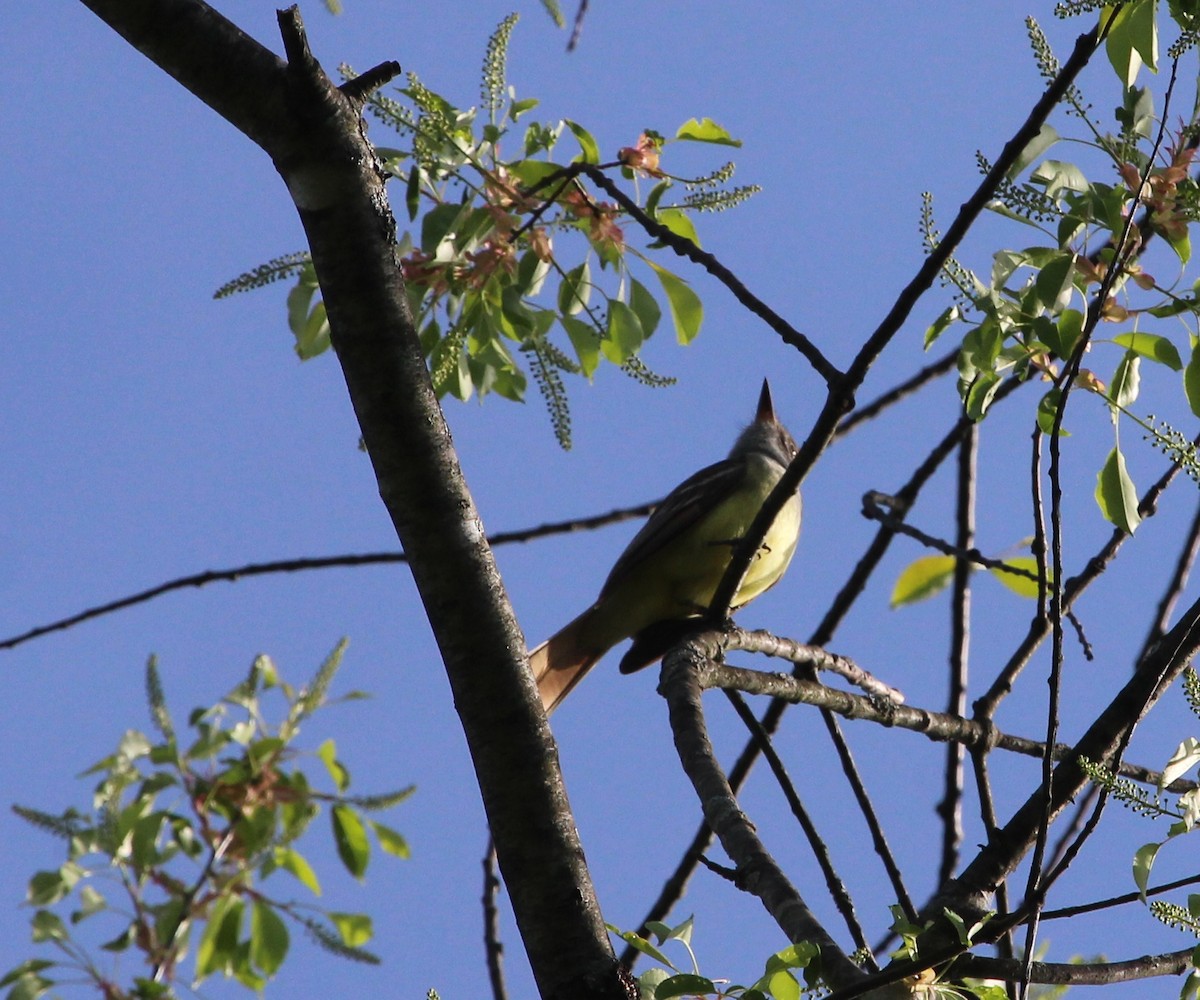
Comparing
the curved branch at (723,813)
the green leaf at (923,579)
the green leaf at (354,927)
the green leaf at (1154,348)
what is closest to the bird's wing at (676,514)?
the green leaf at (923,579)

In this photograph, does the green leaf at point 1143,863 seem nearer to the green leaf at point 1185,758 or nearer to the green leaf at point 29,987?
the green leaf at point 1185,758

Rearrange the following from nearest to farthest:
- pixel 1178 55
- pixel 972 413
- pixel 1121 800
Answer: pixel 1121 800
pixel 1178 55
pixel 972 413

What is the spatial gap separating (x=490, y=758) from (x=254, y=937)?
155 centimetres

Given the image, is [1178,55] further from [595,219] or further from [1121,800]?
[595,219]

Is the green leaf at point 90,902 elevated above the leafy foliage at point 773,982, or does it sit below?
above

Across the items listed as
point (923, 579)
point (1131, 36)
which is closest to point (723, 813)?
point (1131, 36)

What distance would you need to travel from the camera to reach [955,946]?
6.59 ft

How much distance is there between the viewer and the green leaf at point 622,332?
11.6 ft

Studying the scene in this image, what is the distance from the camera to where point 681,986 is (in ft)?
6.90

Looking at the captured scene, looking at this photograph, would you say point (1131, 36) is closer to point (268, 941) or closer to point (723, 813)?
point (723, 813)

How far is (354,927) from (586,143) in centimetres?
213

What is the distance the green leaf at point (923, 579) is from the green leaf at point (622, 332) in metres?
2.00

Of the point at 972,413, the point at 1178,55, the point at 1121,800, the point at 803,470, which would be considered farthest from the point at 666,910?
the point at 1178,55

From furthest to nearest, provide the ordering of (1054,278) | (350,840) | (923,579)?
(923,579) < (350,840) < (1054,278)
